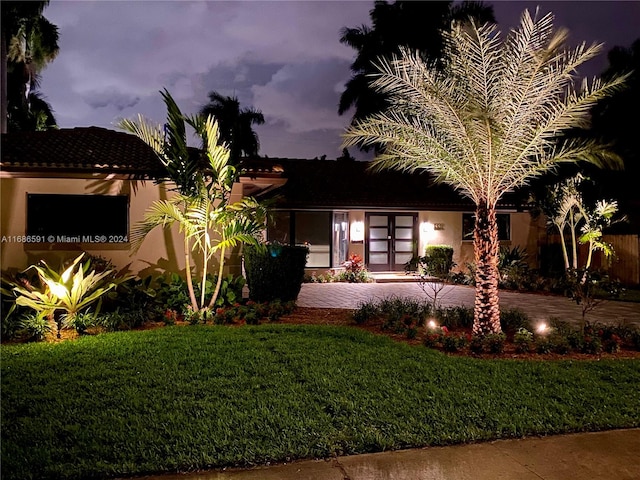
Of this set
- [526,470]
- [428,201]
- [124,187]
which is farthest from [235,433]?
[428,201]

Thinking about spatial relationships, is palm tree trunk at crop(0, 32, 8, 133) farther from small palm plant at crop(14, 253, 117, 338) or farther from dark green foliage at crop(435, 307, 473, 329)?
dark green foliage at crop(435, 307, 473, 329)

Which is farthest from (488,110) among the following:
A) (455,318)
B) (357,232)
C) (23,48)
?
(23,48)

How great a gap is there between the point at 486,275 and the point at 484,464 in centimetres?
507

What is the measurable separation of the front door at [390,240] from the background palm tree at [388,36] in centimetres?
858

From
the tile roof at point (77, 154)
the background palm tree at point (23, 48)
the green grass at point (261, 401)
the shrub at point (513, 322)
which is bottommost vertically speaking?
the green grass at point (261, 401)

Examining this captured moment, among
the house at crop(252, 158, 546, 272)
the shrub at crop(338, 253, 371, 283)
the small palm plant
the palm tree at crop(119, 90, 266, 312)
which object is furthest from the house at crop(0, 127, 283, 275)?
the house at crop(252, 158, 546, 272)

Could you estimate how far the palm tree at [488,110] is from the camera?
834cm

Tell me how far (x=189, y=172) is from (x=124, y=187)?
244cm

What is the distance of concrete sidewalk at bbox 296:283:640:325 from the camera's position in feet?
38.5

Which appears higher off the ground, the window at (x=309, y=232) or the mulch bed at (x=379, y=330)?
the window at (x=309, y=232)

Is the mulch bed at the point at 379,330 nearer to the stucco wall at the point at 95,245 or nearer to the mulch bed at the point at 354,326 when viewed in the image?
the mulch bed at the point at 354,326

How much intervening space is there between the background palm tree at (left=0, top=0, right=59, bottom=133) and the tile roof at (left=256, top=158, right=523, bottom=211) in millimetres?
11305

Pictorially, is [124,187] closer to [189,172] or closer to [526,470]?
[189,172]

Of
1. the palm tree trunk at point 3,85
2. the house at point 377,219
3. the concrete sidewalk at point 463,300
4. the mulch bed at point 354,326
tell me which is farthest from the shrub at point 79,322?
the palm tree trunk at point 3,85
